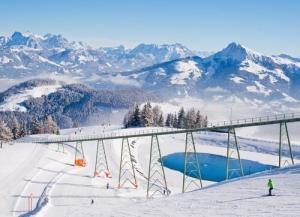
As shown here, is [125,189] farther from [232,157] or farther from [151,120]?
[151,120]

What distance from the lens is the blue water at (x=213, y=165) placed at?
97000 mm

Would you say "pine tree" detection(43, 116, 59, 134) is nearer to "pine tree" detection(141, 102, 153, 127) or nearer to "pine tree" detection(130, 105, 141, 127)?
"pine tree" detection(130, 105, 141, 127)

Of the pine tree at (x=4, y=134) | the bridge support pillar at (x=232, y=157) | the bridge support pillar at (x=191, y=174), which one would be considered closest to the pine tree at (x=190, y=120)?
the bridge support pillar at (x=232, y=157)

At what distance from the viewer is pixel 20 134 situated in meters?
144

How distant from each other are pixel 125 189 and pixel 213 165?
43.0 metres

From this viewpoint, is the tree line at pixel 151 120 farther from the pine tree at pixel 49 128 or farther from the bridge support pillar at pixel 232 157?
the pine tree at pixel 49 128

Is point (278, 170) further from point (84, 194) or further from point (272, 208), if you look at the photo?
point (84, 194)

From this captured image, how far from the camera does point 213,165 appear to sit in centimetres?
10775

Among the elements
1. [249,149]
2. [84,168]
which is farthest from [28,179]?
[249,149]

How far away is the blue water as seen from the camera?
97000 millimetres

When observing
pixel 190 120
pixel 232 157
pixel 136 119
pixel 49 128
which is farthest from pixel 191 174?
pixel 49 128

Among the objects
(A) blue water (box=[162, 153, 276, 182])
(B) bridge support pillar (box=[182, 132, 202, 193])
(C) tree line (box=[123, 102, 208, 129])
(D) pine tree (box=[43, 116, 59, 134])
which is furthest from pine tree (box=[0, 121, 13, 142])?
(B) bridge support pillar (box=[182, 132, 202, 193])

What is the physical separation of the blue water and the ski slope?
3560 millimetres

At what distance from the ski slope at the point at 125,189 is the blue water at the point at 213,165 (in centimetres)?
356
